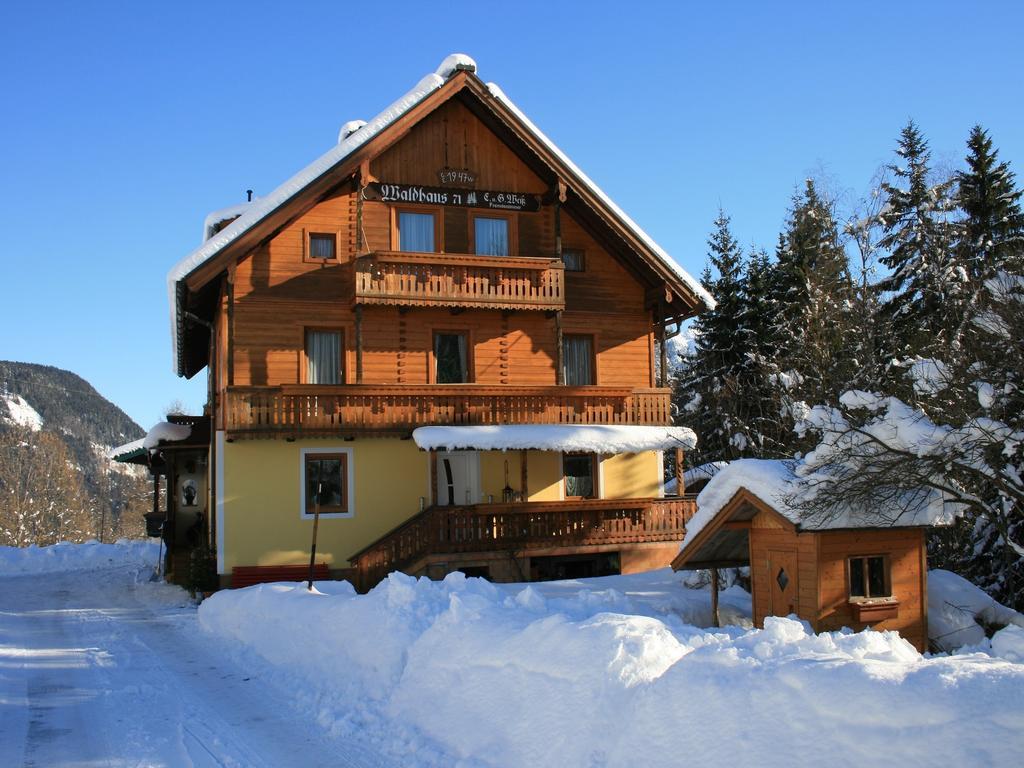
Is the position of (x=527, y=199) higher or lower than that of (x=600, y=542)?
higher

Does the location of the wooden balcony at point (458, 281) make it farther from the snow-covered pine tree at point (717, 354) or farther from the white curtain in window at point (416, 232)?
the snow-covered pine tree at point (717, 354)

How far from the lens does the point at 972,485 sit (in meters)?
16.0

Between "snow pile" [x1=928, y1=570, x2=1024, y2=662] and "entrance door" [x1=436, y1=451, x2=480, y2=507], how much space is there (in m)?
12.3

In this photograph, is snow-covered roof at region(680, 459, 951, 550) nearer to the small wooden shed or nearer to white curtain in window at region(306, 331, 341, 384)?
the small wooden shed

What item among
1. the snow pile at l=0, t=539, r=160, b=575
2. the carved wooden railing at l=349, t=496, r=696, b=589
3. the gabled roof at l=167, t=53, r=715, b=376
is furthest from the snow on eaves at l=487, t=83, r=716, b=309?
the snow pile at l=0, t=539, r=160, b=575

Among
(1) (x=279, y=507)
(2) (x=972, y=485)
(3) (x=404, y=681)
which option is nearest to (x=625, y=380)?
(1) (x=279, y=507)

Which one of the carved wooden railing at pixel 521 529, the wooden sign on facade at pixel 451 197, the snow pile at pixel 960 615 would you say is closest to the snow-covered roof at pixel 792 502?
the snow pile at pixel 960 615

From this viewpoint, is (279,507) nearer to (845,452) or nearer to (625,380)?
(625,380)

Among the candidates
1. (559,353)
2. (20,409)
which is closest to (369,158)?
(559,353)

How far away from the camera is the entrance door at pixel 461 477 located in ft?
82.6

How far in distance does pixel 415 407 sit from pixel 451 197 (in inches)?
239

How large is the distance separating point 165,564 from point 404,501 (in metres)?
10.4

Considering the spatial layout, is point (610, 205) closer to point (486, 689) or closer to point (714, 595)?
point (714, 595)

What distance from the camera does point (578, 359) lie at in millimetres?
27109
